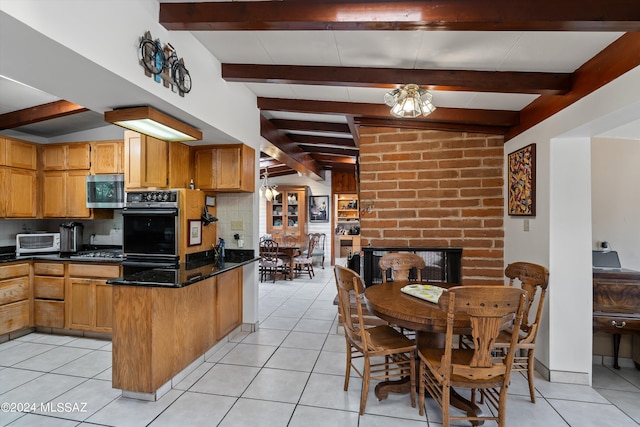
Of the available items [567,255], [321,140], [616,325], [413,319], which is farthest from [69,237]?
[616,325]

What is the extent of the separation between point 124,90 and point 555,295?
3366 mm

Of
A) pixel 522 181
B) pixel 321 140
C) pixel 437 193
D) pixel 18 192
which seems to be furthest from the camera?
pixel 321 140

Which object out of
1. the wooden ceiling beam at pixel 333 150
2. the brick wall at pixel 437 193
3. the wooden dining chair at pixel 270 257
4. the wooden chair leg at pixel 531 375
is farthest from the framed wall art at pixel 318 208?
the wooden chair leg at pixel 531 375

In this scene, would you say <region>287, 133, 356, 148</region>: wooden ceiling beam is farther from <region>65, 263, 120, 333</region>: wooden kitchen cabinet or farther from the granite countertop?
<region>65, 263, 120, 333</region>: wooden kitchen cabinet

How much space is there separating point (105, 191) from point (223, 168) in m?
1.46

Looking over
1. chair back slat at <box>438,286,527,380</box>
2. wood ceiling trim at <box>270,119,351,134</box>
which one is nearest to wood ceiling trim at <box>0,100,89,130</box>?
wood ceiling trim at <box>270,119,351,134</box>

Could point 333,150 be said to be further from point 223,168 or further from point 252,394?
point 252,394

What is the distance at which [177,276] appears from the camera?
Result: 2.35 metres

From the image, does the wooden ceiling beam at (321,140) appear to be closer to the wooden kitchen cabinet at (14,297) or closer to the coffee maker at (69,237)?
the coffee maker at (69,237)

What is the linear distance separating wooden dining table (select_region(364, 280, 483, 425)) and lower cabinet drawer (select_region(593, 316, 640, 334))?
1411 mm

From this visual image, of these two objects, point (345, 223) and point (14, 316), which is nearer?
point (14, 316)

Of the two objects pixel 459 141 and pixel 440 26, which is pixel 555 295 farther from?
pixel 440 26

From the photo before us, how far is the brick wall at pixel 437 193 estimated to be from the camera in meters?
3.25

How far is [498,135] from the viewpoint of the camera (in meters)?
3.23
